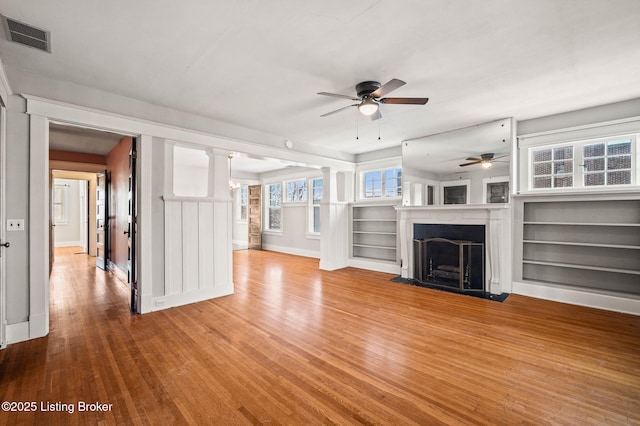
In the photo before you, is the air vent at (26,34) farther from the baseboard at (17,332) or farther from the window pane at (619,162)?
the window pane at (619,162)

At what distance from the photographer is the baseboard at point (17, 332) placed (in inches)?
106

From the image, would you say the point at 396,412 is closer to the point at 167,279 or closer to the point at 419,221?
the point at 167,279

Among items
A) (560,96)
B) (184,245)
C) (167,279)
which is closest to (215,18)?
(184,245)

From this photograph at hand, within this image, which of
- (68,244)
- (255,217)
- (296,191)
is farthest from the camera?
(68,244)

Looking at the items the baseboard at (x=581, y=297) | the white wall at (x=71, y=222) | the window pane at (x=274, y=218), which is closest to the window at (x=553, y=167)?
the baseboard at (x=581, y=297)

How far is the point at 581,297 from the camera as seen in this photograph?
3791 millimetres

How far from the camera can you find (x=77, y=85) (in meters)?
3.04

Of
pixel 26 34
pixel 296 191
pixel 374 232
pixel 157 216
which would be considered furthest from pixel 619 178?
pixel 296 191

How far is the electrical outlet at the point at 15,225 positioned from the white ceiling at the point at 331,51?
1275 mm

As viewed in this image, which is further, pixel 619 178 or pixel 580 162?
pixel 580 162

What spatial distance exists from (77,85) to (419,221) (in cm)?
522

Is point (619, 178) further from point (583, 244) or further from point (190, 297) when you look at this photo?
point (190, 297)

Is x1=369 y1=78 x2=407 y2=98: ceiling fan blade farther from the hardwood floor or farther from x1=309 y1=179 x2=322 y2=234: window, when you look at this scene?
x1=309 y1=179 x2=322 y2=234: window

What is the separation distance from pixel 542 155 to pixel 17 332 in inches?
269
